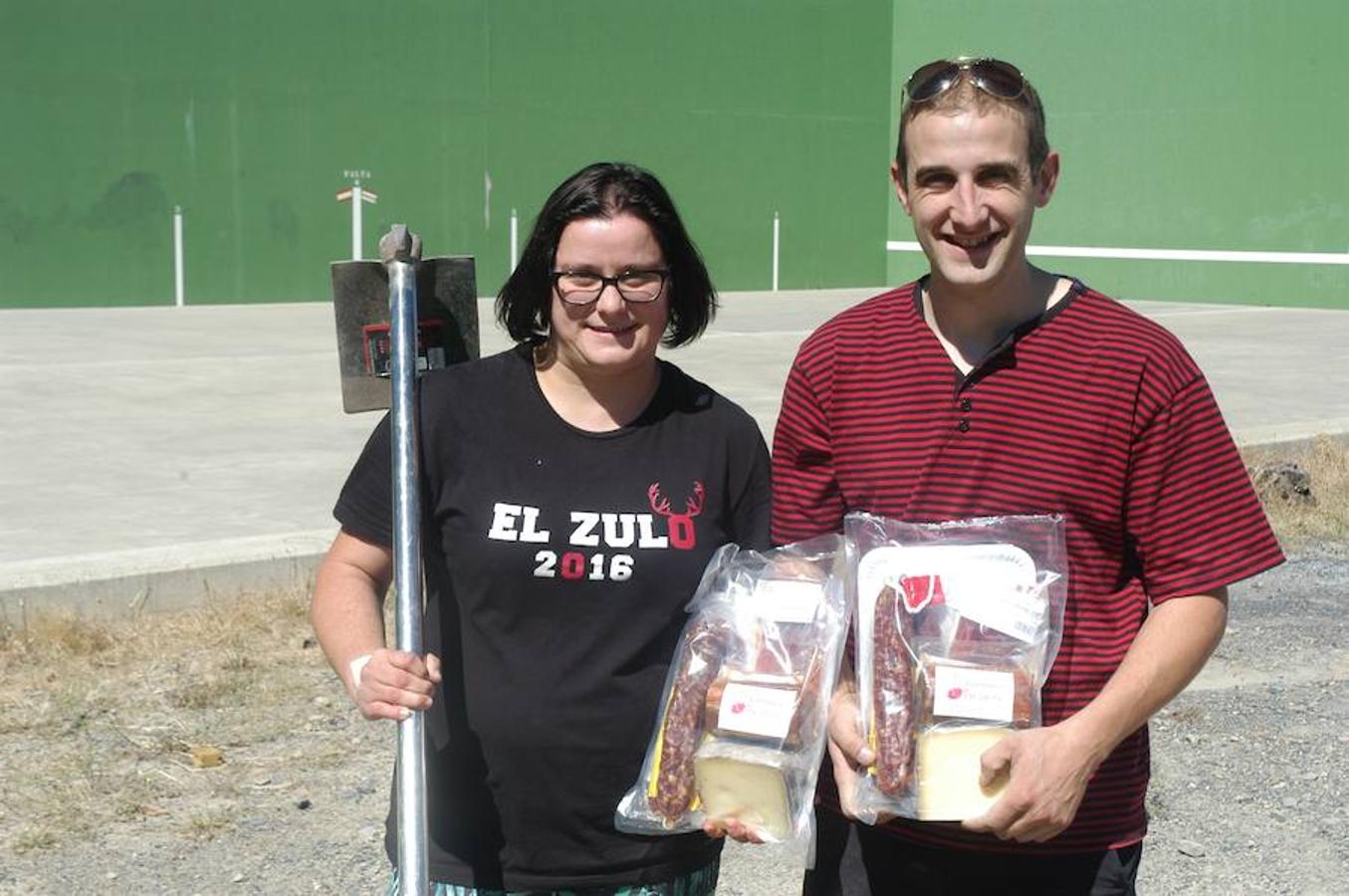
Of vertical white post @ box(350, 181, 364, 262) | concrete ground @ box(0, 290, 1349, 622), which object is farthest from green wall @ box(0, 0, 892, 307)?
concrete ground @ box(0, 290, 1349, 622)

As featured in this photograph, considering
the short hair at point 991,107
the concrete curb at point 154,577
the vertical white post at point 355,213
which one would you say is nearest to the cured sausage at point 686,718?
the short hair at point 991,107

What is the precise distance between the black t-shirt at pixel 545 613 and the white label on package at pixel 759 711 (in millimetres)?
328

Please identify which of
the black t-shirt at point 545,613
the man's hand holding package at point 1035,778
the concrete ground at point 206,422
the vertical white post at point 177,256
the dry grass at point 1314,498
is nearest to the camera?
the man's hand holding package at point 1035,778

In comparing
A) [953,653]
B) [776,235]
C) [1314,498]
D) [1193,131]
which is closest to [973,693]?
[953,653]

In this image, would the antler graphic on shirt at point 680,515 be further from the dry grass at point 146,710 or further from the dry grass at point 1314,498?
the dry grass at point 1314,498

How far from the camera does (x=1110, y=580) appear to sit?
2.46 metres

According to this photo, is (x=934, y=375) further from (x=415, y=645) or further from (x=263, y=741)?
(x=263, y=741)

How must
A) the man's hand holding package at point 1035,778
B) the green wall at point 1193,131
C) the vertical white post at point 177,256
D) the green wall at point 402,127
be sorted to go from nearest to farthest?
the man's hand holding package at point 1035,778 < the green wall at point 402,127 < the vertical white post at point 177,256 < the green wall at point 1193,131

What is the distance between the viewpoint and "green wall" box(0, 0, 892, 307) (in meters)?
23.4

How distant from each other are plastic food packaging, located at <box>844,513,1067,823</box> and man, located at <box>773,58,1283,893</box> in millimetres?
48

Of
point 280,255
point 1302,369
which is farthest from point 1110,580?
point 280,255

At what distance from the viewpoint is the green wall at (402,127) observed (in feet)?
76.7

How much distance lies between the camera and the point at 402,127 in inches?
1017

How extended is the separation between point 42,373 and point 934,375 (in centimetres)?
1362
